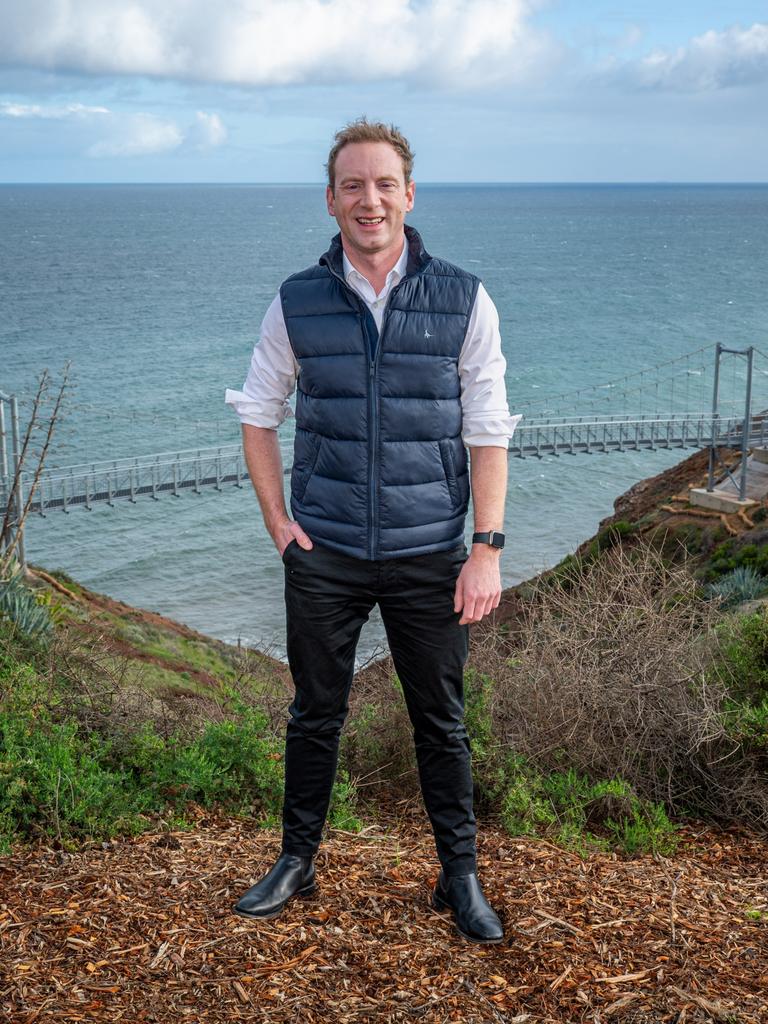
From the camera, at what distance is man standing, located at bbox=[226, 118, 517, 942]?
9.95 feet

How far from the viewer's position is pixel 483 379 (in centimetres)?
307

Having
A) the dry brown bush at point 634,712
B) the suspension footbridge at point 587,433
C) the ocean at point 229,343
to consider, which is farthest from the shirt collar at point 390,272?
the suspension footbridge at point 587,433

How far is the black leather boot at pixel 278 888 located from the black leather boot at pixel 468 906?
1.27 feet

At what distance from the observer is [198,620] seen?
29.9 m

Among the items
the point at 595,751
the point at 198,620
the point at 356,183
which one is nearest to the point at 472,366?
the point at 356,183

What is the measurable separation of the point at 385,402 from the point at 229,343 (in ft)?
219

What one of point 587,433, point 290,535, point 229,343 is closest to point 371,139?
point 290,535

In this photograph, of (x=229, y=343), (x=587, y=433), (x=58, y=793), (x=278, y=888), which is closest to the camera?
(x=278, y=888)

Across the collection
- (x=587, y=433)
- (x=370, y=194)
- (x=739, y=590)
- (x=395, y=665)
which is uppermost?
(x=370, y=194)

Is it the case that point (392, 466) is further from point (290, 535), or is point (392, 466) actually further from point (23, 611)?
point (23, 611)

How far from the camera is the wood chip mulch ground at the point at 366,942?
281cm

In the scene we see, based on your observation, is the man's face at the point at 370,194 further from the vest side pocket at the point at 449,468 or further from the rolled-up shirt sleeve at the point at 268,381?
the vest side pocket at the point at 449,468

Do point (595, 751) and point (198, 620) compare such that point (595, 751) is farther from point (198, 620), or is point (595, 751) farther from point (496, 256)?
point (496, 256)

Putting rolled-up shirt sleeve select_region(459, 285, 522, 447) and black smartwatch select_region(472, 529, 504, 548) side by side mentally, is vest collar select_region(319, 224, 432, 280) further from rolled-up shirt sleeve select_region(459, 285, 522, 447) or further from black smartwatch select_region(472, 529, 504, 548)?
black smartwatch select_region(472, 529, 504, 548)
